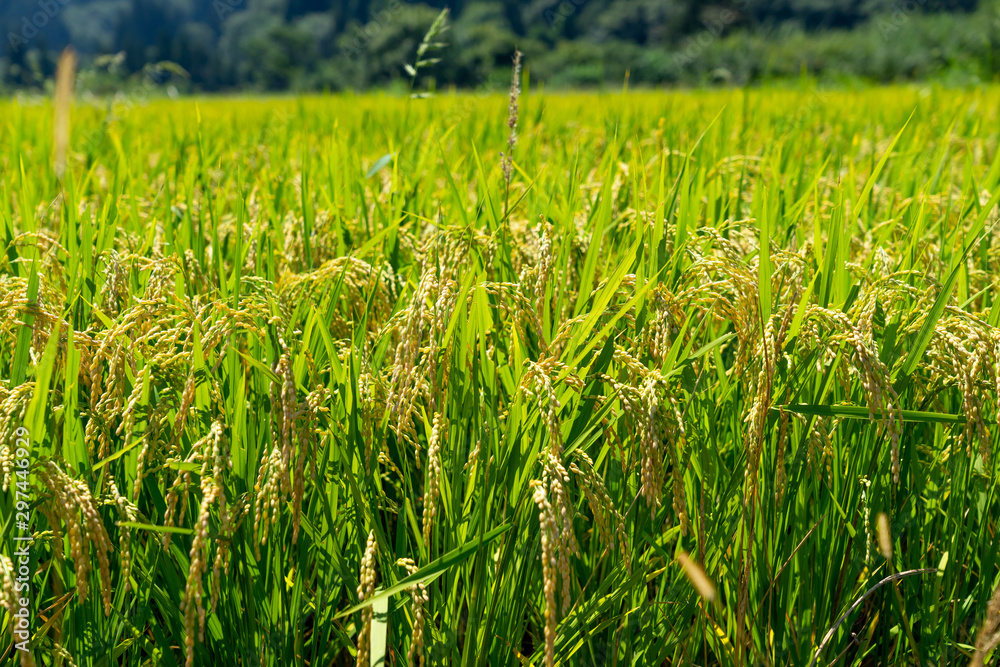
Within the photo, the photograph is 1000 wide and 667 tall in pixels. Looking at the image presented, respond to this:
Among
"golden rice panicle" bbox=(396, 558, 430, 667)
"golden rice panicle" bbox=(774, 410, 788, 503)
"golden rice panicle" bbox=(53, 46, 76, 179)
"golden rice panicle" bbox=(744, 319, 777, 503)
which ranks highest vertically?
"golden rice panicle" bbox=(53, 46, 76, 179)

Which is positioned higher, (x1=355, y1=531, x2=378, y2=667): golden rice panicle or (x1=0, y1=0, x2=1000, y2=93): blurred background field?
(x1=0, y1=0, x2=1000, y2=93): blurred background field

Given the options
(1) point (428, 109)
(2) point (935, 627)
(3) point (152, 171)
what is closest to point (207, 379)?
(2) point (935, 627)

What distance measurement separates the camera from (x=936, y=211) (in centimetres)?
220

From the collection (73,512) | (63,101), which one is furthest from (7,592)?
(63,101)

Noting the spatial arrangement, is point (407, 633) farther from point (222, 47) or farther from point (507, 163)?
point (222, 47)

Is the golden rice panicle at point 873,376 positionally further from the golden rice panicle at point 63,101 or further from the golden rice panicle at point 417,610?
the golden rice panicle at point 63,101

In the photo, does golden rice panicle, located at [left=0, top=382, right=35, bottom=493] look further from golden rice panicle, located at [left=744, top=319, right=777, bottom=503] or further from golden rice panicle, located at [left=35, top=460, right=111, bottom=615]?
golden rice panicle, located at [left=744, top=319, right=777, bottom=503]

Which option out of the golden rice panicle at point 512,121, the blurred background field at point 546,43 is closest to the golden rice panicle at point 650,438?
the golden rice panicle at point 512,121

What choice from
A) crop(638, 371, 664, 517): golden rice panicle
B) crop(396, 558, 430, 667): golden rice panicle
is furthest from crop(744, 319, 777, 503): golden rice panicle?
crop(396, 558, 430, 667): golden rice panicle

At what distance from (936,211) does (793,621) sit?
65.5 inches

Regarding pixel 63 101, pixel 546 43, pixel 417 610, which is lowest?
pixel 417 610

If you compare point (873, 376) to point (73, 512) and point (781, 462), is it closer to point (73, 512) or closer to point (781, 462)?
point (781, 462)

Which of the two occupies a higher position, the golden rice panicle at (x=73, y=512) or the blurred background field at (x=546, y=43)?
the blurred background field at (x=546, y=43)

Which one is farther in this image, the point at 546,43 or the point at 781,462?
the point at 546,43
